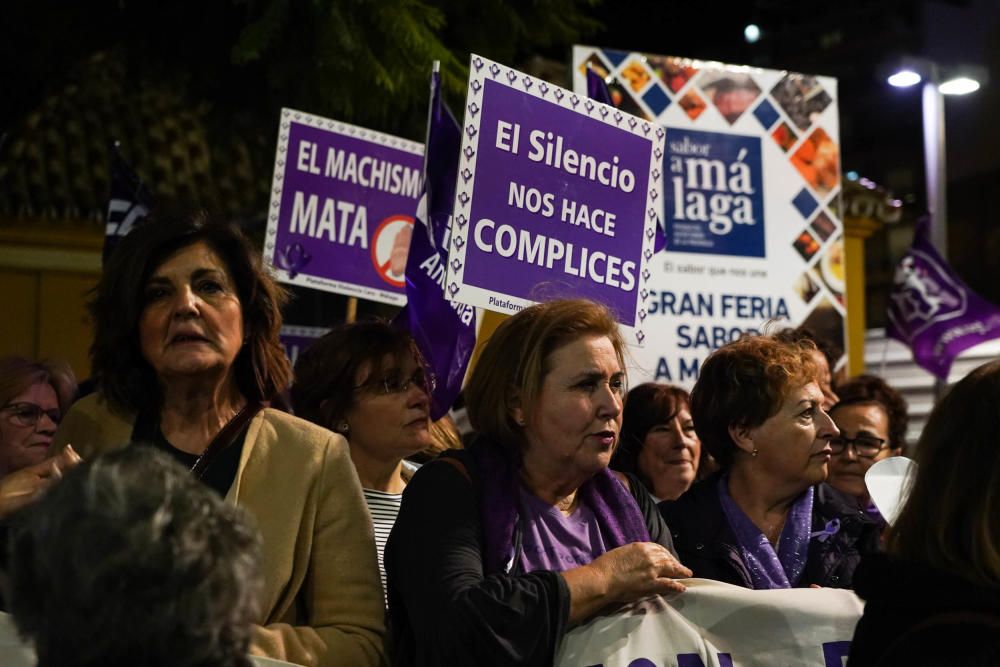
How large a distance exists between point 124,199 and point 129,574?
5.03 m

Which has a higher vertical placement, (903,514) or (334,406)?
(334,406)

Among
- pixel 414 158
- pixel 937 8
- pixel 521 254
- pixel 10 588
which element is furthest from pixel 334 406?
pixel 937 8

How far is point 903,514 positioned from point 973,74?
1093 cm

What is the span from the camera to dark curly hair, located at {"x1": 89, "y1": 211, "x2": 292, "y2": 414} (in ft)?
11.5

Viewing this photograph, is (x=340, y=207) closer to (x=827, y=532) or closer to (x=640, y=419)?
(x=640, y=419)

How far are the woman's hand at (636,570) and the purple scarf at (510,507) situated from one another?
0.20 meters

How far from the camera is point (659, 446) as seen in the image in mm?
5090

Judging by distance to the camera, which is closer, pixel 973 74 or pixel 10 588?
pixel 10 588

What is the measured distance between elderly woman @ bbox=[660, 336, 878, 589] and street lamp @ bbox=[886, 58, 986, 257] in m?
8.36

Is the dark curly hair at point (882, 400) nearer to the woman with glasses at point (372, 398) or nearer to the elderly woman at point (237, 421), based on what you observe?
the woman with glasses at point (372, 398)

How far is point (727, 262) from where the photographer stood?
7.08m

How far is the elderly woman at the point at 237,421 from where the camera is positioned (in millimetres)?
3156

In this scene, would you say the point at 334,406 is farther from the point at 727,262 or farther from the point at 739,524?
the point at 727,262

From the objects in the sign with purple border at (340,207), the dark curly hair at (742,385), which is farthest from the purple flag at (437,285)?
the dark curly hair at (742,385)
